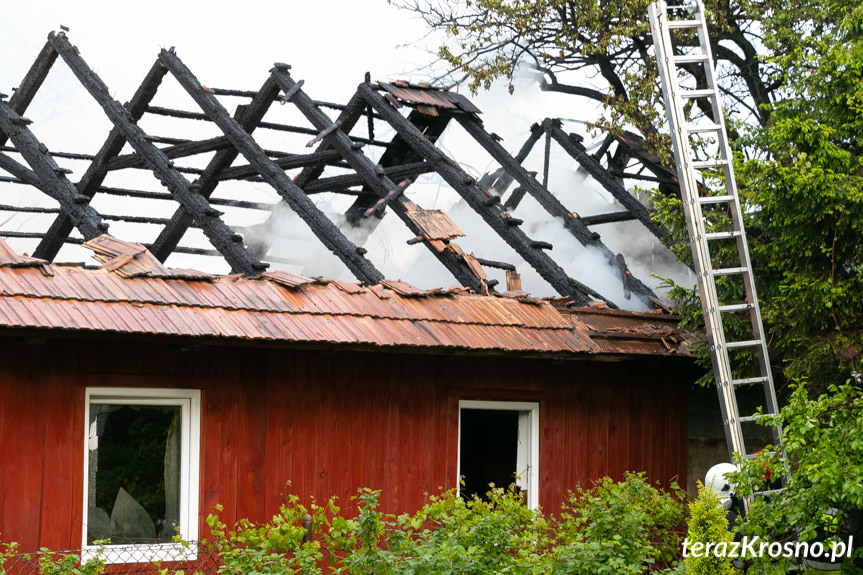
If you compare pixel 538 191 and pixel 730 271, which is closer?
pixel 730 271

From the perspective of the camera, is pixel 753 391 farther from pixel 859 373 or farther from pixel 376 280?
pixel 376 280

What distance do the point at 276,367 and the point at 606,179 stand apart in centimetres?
713

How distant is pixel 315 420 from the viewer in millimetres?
8844

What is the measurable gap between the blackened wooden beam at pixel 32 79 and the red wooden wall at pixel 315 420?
6411 mm

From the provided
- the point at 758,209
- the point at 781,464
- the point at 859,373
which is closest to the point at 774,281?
the point at 758,209

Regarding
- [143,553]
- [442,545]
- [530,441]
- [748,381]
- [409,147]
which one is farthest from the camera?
[409,147]

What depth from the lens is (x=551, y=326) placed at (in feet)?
32.3

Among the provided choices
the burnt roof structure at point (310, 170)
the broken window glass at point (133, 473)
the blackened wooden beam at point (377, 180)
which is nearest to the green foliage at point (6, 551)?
the broken window glass at point (133, 473)

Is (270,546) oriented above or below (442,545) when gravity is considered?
→ above

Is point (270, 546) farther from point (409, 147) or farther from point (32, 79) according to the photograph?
point (32, 79)

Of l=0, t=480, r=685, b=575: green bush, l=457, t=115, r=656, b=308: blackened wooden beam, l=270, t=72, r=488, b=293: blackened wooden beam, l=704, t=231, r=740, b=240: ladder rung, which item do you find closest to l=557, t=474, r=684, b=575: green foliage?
l=0, t=480, r=685, b=575: green bush

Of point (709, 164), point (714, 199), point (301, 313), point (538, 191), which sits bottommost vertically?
point (301, 313)

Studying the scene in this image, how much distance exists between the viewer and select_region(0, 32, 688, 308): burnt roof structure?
422 inches

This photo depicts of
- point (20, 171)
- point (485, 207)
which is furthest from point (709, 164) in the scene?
point (20, 171)
